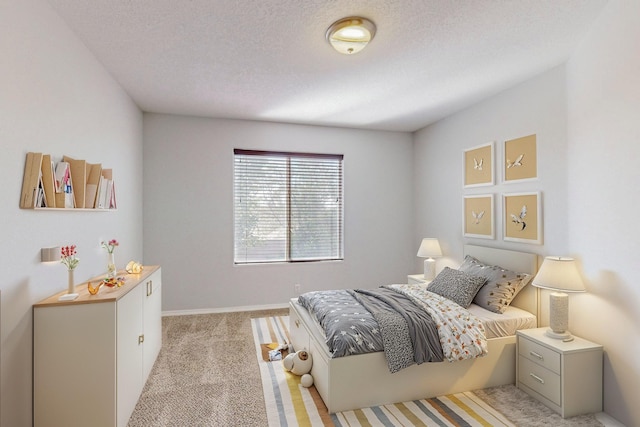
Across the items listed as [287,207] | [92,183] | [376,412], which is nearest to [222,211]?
[287,207]

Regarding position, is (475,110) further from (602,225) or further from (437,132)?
(602,225)

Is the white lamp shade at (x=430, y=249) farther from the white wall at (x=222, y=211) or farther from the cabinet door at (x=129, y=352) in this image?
the cabinet door at (x=129, y=352)

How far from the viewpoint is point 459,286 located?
306cm

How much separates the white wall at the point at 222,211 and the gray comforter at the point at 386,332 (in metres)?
2.02

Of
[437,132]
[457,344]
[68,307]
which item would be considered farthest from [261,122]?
[457,344]

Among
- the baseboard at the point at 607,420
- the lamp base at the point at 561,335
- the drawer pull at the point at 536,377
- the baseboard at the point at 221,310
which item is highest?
the lamp base at the point at 561,335

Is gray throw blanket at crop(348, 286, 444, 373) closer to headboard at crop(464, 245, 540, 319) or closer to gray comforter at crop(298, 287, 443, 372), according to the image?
gray comforter at crop(298, 287, 443, 372)

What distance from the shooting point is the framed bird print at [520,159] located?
118 inches

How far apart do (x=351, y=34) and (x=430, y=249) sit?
9.33ft

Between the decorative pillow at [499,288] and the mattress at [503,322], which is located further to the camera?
the decorative pillow at [499,288]

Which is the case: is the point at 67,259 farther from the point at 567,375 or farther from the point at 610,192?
the point at 610,192

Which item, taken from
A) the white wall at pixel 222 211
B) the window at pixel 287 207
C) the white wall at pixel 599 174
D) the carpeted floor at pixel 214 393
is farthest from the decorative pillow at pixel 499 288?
the window at pixel 287 207

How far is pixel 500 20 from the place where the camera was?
7.30 feet

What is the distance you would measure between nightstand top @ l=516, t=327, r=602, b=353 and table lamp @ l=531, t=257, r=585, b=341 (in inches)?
1.7
